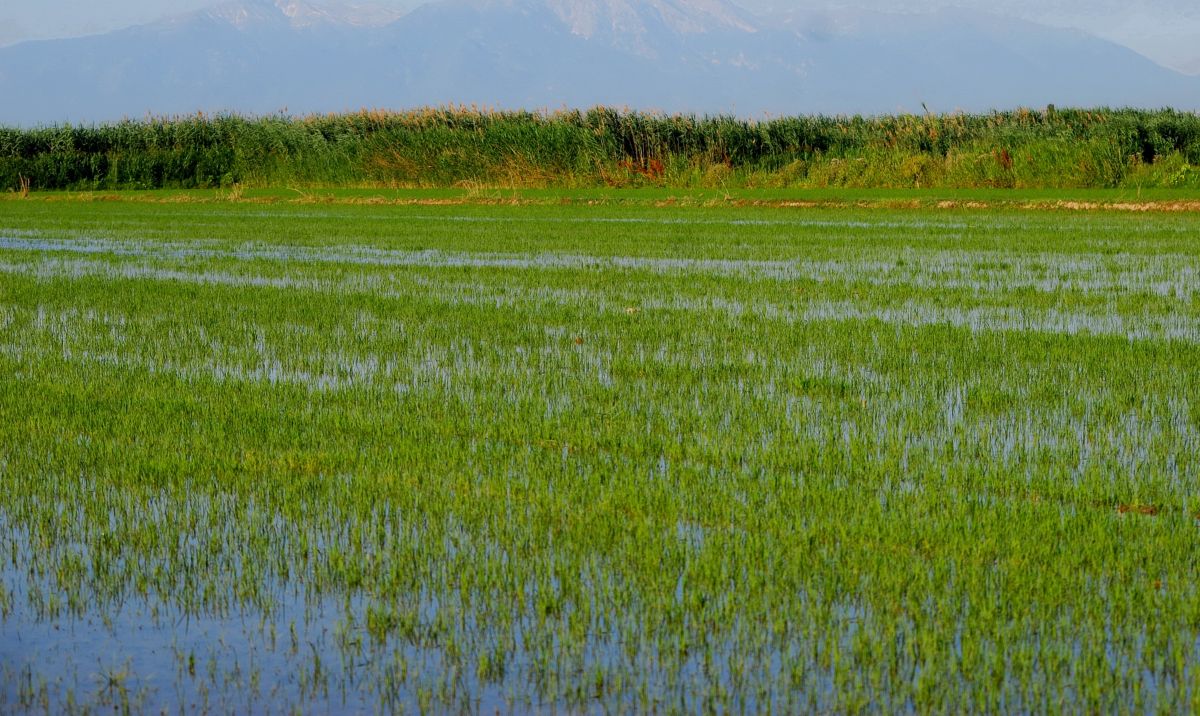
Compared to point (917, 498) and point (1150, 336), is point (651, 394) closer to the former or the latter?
point (917, 498)

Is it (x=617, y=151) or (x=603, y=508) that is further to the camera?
(x=617, y=151)

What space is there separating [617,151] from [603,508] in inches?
1489

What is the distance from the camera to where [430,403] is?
7.97 m

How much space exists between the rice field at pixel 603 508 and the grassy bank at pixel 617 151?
962 inches

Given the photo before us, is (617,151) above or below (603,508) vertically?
above

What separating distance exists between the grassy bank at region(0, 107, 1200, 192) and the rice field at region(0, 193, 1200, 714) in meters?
24.4

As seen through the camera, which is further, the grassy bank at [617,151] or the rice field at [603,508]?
the grassy bank at [617,151]

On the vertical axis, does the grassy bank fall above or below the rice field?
above

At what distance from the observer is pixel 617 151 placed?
42688 mm

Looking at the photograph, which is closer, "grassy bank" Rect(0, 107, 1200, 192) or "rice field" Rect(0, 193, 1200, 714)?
"rice field" Rect(0, 193, 1200, 714)

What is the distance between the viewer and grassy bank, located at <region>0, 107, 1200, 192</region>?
3656cm

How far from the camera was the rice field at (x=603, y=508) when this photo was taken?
12.8ft

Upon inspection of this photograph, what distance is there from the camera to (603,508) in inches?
216

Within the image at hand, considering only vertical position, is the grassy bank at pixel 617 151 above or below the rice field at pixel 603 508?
above
